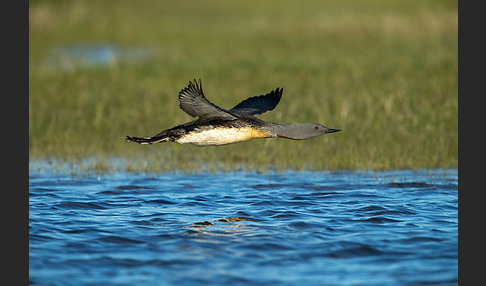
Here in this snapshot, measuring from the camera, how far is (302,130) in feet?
26.6

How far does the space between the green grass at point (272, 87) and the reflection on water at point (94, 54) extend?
412 millimetres

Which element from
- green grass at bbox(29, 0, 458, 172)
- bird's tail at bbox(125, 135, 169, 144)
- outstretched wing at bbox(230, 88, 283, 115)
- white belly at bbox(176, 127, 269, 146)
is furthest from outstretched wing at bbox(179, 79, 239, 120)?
green grass at bbox(29, 0, 458, 172)

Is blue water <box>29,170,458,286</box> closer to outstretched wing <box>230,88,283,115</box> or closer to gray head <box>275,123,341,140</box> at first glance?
gray head <box>275,123,341,140</box>

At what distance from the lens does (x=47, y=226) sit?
7.71m

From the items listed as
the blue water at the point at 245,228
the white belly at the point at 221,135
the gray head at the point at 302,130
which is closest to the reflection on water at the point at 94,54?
the blue water at the point at 245,228

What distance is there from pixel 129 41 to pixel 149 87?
908 centimetres

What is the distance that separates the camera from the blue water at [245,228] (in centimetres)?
609

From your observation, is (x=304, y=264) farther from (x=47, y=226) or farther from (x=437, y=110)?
(x=437, y=110)

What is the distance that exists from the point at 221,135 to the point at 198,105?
50cm

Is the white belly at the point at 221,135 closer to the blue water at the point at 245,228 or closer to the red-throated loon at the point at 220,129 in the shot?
the red-throated loon at the point at 220,129

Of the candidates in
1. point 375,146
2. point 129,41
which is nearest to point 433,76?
point 375,146

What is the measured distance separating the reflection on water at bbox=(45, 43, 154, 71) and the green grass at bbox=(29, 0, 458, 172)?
0.41 m

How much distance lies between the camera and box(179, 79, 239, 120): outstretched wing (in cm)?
793

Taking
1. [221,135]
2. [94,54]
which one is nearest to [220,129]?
[221,135]
